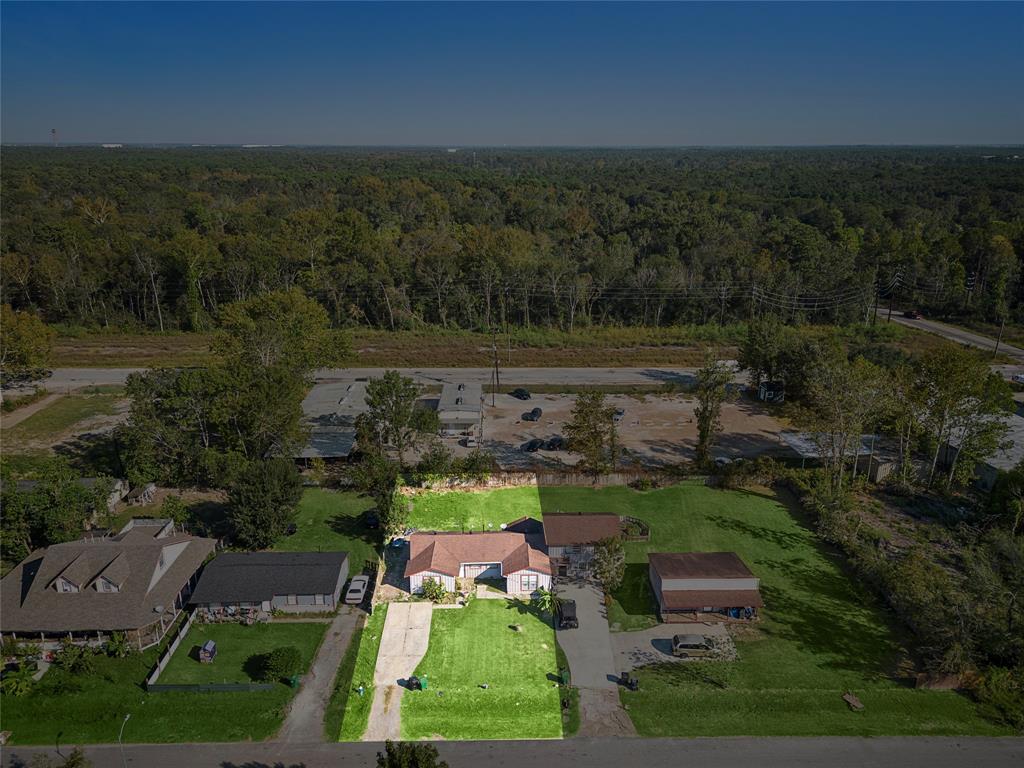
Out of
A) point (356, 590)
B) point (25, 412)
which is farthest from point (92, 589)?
point (25, 412)

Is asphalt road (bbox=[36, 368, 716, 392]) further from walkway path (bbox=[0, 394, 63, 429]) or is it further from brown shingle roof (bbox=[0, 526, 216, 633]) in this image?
brown shingle roof (bbox=[0, 526, 216, 633])

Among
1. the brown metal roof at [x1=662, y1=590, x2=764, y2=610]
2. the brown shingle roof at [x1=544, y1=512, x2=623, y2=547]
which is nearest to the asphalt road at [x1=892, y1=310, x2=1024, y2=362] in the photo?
the brown metal roof at [x1=662, y1=590, x2=764, y2=610]

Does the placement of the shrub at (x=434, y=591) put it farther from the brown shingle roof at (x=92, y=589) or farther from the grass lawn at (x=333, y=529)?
the brown shingle roof at (x=92, y=589)

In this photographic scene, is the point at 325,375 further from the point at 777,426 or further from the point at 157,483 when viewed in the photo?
the point at 777,426

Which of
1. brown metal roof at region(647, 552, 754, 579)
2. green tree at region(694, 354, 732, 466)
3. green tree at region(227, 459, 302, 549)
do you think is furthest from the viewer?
green tree at region(694, 354, 732, 466)

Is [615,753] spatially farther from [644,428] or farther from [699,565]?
[644,428]

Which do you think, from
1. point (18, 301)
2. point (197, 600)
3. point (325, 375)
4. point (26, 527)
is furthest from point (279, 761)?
point (18, 301)
